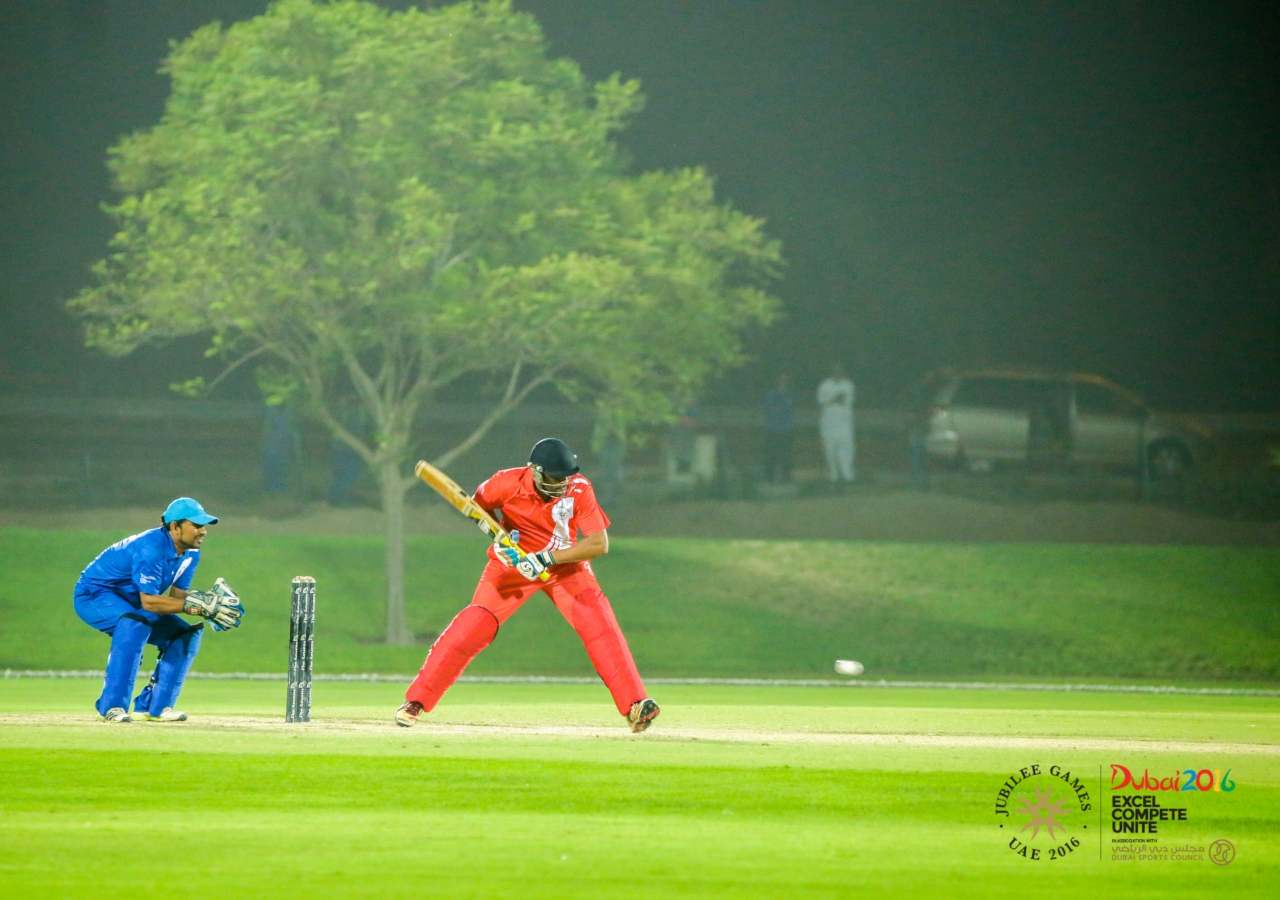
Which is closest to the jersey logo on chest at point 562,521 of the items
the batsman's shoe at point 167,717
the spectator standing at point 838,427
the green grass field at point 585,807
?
the green grass field at point 585,807

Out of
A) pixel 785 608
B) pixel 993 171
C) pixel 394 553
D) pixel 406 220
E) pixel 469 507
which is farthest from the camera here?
pixel 993 171

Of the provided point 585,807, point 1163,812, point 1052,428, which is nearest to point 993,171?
point 1052,428

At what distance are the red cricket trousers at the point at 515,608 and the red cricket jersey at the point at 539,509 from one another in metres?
0.24

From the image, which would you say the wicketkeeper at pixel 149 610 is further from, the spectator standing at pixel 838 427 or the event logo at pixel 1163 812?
the spectator standing at pixel 838 427

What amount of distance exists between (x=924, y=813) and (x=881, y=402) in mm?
26517

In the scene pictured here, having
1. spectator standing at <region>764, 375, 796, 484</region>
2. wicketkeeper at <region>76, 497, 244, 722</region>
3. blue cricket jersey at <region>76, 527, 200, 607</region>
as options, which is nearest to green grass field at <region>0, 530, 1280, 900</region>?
wicketkeeper at <region>76, 497, 244, 722</region>

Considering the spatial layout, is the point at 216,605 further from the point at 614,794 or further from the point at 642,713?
the point at 614,794

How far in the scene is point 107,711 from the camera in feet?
39.3

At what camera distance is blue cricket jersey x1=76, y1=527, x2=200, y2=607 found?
11797 millimetres

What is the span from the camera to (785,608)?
29.4 metres

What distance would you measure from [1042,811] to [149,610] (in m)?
6.55

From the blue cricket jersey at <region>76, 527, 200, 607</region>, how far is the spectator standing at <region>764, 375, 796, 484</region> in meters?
22.5

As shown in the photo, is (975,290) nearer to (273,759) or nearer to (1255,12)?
(1255,12)

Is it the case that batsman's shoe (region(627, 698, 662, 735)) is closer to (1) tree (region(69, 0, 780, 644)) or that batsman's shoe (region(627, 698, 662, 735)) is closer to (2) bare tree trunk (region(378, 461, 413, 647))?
(1) tree (region(69, 0, 780, 644))
